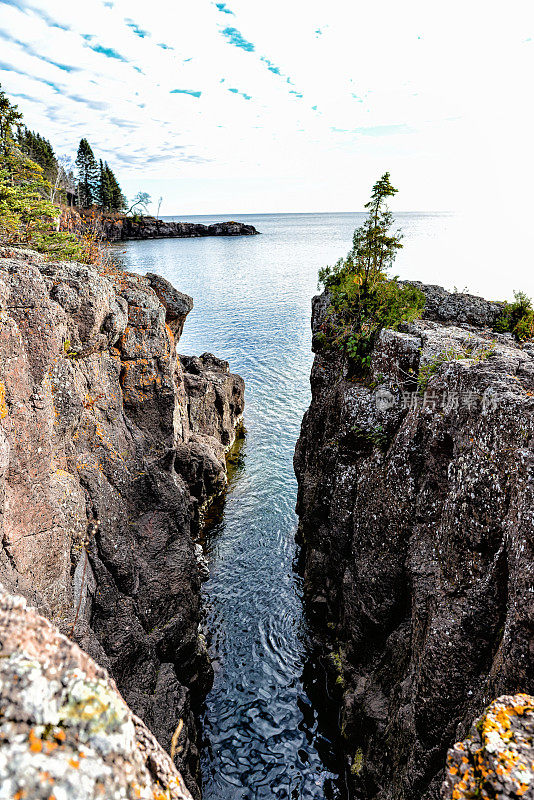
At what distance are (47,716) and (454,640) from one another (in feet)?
28.6

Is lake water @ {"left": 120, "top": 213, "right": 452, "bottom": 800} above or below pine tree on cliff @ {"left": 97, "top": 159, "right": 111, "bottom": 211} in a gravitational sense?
below

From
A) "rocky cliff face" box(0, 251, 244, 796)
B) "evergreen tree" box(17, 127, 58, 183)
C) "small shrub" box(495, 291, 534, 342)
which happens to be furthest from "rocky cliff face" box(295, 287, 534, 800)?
"evergreen tree" box(17, 127, 58, 183)

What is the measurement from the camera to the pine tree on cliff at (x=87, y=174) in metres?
121

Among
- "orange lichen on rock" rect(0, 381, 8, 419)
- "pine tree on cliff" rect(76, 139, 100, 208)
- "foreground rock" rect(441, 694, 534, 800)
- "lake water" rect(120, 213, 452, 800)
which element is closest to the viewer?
"foreground rock" rect(441, 694, 534, 800)

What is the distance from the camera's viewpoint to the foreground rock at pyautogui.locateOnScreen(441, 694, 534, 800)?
16.4ft

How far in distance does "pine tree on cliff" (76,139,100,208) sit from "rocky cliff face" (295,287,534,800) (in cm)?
13180

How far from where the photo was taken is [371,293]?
18.9m

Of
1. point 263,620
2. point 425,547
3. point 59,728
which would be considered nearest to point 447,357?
point 425,547

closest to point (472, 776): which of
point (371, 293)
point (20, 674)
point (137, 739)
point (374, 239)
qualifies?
point (137, 739)

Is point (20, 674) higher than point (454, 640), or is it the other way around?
point (20, 674)

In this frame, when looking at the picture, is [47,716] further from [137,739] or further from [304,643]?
[304,643]

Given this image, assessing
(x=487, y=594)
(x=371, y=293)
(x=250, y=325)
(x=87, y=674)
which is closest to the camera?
(x=87, y=674)

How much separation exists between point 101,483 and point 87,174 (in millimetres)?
139157

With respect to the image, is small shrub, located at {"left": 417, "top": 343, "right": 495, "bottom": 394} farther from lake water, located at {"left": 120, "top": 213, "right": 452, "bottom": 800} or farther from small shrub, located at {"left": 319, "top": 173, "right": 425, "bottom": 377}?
lake water, located at {"left": 120, "top": 213, "right": 452, "bottom": 800}
